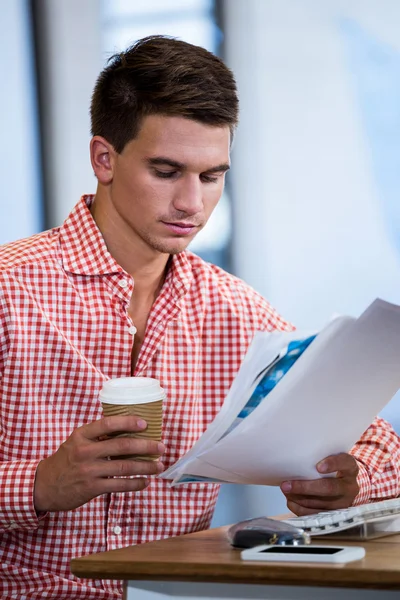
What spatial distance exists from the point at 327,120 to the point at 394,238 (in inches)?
14.7

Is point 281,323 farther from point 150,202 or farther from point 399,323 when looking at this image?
point 399,323

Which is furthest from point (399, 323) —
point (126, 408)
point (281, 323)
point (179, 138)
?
point (281, 323)

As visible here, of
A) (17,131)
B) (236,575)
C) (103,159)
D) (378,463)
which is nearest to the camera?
(236,575)

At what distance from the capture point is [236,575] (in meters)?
0.87

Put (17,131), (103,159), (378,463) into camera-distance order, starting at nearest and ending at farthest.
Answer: (378,463) < (103,159) < (17,131)

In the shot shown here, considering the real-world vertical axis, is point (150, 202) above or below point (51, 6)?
below

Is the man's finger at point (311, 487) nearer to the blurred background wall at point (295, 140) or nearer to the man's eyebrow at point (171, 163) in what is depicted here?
the man's eyebrow at point (171, 163)

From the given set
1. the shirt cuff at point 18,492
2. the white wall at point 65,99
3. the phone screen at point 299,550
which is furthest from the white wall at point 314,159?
the phone screen at point 299,550

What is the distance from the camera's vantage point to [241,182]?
96.9 inches

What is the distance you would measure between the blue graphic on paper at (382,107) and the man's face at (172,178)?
854mm

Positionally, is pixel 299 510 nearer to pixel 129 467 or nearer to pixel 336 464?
pixel 336 464

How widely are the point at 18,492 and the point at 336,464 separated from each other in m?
0.47

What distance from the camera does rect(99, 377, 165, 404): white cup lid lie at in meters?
1.10

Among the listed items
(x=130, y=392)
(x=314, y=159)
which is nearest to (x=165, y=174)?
(x=130, y=392)
